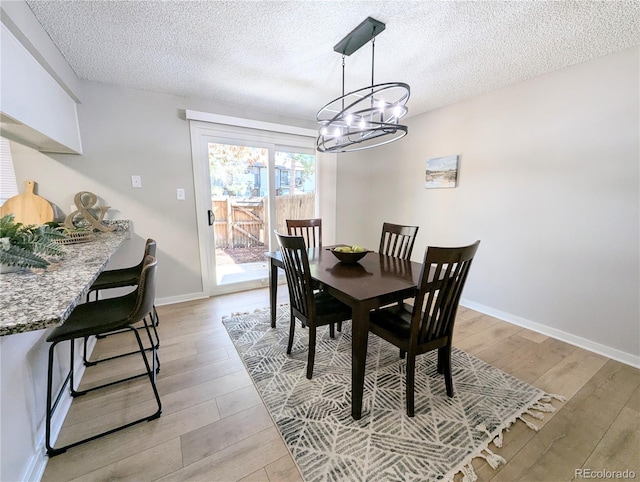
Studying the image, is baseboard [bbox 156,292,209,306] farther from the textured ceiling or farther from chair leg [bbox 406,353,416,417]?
chair leg [bbox 406,353,416,417]

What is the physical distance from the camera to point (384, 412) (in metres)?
1.49

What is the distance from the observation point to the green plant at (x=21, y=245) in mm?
1073

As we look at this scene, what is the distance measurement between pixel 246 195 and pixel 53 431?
8.42 feet

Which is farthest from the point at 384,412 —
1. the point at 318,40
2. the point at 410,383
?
the point at 318,40

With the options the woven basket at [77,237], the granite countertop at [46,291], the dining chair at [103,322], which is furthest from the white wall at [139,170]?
the dining chair at [103,322]

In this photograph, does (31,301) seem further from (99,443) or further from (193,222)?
(193,222)

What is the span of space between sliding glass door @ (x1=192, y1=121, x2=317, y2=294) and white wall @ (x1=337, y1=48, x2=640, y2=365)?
1.70 m

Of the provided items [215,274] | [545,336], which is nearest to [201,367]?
[215,274]

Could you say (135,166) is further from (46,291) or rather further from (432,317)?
(432,317)

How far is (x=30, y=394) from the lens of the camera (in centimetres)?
117

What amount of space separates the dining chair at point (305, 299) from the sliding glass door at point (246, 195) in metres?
1.74

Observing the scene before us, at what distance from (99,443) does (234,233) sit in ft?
7.62

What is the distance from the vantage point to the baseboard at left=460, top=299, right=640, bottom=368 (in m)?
1.93

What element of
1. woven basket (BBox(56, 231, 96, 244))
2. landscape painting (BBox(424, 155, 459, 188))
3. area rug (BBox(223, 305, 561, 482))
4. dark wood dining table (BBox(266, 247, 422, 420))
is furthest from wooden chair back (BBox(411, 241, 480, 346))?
woven basket (BBox(56, 231, 96, 244))
